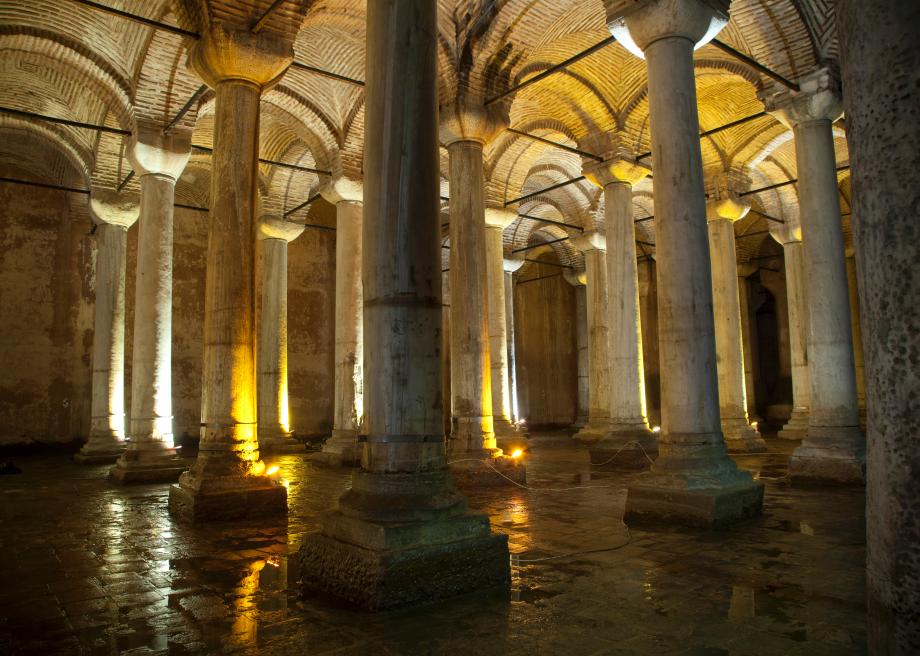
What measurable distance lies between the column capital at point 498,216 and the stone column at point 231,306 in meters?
6.29

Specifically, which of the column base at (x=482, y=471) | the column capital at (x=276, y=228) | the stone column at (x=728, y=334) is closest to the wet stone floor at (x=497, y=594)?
the column base at (x=482, y=471)

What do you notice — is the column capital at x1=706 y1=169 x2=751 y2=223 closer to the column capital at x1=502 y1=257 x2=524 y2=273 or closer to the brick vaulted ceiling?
the brick vaulted ceiling

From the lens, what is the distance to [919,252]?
162 cm

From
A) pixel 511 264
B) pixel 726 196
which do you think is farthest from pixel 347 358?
pixel 511 264

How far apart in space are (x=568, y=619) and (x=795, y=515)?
3.90 metres

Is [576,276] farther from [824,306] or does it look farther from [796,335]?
[824,306]

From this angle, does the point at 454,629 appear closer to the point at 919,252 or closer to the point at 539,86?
the point at 919,252

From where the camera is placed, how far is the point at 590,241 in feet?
55.0

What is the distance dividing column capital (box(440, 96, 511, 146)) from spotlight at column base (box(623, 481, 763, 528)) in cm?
538

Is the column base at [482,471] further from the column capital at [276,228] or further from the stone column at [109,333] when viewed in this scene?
the column capital at [276,228]

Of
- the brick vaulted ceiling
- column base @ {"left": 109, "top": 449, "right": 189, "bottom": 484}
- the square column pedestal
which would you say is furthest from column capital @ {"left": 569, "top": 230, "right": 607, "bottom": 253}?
the square column pedestal

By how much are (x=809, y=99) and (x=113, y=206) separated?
12.2m

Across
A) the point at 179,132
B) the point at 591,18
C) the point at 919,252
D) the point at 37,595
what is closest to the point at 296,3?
the point at 179,132

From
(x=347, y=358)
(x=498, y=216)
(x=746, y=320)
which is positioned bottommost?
(x=347, y=358)
